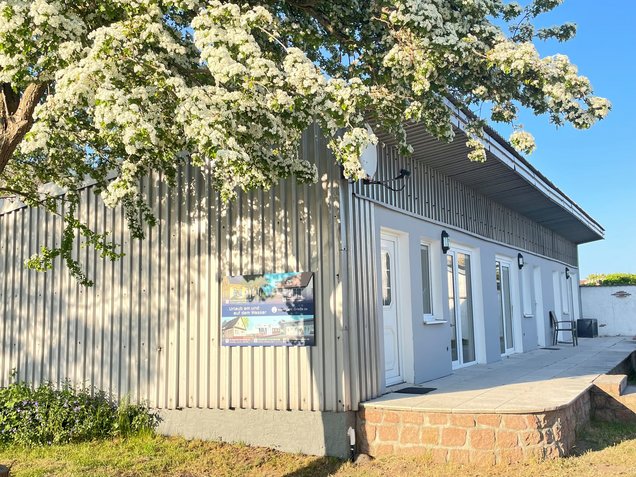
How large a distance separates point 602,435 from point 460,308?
322 cm

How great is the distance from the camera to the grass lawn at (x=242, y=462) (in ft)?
18.0

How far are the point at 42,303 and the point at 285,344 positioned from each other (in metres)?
4.01

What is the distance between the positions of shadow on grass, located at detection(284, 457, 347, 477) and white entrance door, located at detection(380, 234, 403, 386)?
60.5 inches

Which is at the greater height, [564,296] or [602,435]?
[564,296]

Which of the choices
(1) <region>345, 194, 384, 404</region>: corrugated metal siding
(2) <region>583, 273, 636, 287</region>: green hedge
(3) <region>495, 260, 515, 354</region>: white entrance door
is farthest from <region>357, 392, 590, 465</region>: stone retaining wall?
(2) <region>583, 273, 636, 287</region>: green hedge

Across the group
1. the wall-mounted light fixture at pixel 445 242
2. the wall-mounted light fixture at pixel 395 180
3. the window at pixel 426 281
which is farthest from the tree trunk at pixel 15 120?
the wall-mounted light fixture at pixel 445 242

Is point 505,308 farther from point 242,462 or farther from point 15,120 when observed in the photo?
point 15,120

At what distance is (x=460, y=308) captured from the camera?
378 inches

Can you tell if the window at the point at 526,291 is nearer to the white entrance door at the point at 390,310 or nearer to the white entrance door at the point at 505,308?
the white entrance door at the point at 505,308

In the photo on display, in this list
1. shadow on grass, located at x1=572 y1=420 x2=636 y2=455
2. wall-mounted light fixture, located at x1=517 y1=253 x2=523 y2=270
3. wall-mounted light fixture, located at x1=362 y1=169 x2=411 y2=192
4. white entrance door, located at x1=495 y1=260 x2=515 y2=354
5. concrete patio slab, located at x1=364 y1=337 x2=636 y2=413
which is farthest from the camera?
wall-mounted light fixture, located at x1=517 y1=253 x2=523 y2=270

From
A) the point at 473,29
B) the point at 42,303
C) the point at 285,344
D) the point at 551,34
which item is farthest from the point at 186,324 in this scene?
the point at 551,34

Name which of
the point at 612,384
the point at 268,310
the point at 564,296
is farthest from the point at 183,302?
the point at 564,296

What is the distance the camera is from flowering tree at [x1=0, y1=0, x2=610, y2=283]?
406 cm

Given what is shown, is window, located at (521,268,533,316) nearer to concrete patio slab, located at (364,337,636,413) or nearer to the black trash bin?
concrete patio slab, located at (364,337,636,413)
